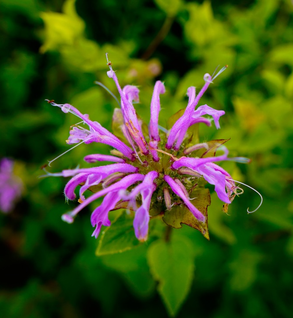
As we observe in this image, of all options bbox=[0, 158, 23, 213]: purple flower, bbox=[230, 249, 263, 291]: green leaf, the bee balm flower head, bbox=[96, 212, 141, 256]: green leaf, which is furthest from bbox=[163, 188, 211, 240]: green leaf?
bbox=[0, 158, 23, 213]: purple flower

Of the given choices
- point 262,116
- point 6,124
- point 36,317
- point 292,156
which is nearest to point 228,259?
point 292,156

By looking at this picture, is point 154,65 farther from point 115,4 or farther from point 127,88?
point 127,88

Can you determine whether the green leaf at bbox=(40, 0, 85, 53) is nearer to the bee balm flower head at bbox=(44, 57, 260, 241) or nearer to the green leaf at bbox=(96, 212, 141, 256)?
the bee balm flower head at bbox=(44, 57, 260, 241)

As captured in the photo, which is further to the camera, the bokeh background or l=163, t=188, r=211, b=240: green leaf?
the bokeh background

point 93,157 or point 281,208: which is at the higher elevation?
point 93,157

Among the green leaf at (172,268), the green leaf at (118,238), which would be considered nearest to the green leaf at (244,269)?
the green leaf at (172,268)
